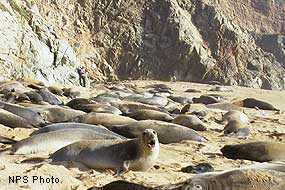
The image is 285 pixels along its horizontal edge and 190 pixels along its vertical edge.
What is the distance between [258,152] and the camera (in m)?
5.56

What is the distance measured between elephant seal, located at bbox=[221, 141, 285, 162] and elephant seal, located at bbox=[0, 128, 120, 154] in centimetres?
153

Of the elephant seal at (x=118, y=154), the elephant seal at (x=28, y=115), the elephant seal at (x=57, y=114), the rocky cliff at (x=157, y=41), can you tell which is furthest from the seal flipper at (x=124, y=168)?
the rocky cliff at (x=157, y=41)

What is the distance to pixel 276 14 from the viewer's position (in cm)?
6109

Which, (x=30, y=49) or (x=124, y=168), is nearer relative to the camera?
(x=124, y=168)

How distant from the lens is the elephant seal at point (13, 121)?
261 inches

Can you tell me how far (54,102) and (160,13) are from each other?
24102mm

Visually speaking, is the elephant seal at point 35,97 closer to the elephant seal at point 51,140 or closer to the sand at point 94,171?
the sand at point 94,171

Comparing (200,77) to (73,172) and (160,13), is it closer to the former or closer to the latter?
(160,13)

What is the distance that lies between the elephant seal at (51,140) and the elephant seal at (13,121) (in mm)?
1355

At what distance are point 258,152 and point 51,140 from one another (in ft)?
8.04

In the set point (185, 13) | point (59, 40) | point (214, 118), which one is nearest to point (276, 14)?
point (185, 13)

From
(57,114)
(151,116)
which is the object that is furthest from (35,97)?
(151,116)

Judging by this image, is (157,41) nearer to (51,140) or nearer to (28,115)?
(28,115)

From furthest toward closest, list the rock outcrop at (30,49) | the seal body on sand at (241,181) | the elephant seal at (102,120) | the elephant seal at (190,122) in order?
the rock outcrop at (30,49), the elephant seal at (190,122), the elephant seal at (102,120), the seal body on sand at (241,181)
